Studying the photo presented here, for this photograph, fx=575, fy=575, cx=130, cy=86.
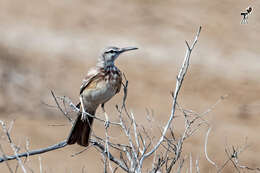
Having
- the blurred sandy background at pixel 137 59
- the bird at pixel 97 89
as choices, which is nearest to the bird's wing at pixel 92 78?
the bird at pixel 97 89

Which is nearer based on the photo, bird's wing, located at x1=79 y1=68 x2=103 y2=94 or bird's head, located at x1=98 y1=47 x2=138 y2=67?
bird's wing, located at x1=79 y1=68 x2=103 y2=94

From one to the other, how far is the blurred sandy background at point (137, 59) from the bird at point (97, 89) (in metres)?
6.40

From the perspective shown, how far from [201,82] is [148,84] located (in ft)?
4.59

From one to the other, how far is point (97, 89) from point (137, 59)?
8402 millimetres

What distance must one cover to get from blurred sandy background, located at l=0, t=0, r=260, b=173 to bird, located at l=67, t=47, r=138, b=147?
6397mm

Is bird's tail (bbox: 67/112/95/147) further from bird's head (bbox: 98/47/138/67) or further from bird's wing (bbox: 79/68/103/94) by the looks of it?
bird's head (bbox: 98/47/138/67)

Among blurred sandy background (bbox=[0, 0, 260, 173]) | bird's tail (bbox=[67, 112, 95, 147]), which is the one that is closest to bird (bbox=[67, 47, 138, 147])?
bird's tail (bbox=[67, 112, 95, 147])

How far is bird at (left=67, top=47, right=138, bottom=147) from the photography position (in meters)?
7.05

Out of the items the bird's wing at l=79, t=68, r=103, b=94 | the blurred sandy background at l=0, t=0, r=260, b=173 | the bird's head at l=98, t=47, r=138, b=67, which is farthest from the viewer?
the blurred sandy background at l=0, t=0, r=260, b=173

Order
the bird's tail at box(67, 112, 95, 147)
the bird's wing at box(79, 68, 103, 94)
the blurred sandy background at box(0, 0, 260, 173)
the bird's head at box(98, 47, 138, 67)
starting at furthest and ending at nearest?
the blurred sandy background at box(0, 0, 260, 173) → the bird's head at box(98, 47, 138, 67) → the bird's wing at box(79, 68, 103, 94) → the bird's tail at box(67, 112, 95, 147)

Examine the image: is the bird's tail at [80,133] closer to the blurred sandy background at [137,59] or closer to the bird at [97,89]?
the bird at [97,89]

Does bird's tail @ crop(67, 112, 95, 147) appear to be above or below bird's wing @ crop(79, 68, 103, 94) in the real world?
below

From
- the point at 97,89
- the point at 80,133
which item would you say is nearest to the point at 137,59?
the point at 97,89

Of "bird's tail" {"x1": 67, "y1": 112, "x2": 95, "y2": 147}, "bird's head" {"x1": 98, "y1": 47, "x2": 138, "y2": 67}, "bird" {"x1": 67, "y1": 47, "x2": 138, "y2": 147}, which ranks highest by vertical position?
"bird's head" {"x1": 98, "y1": 47, "x2": 138, "y2": 67}
